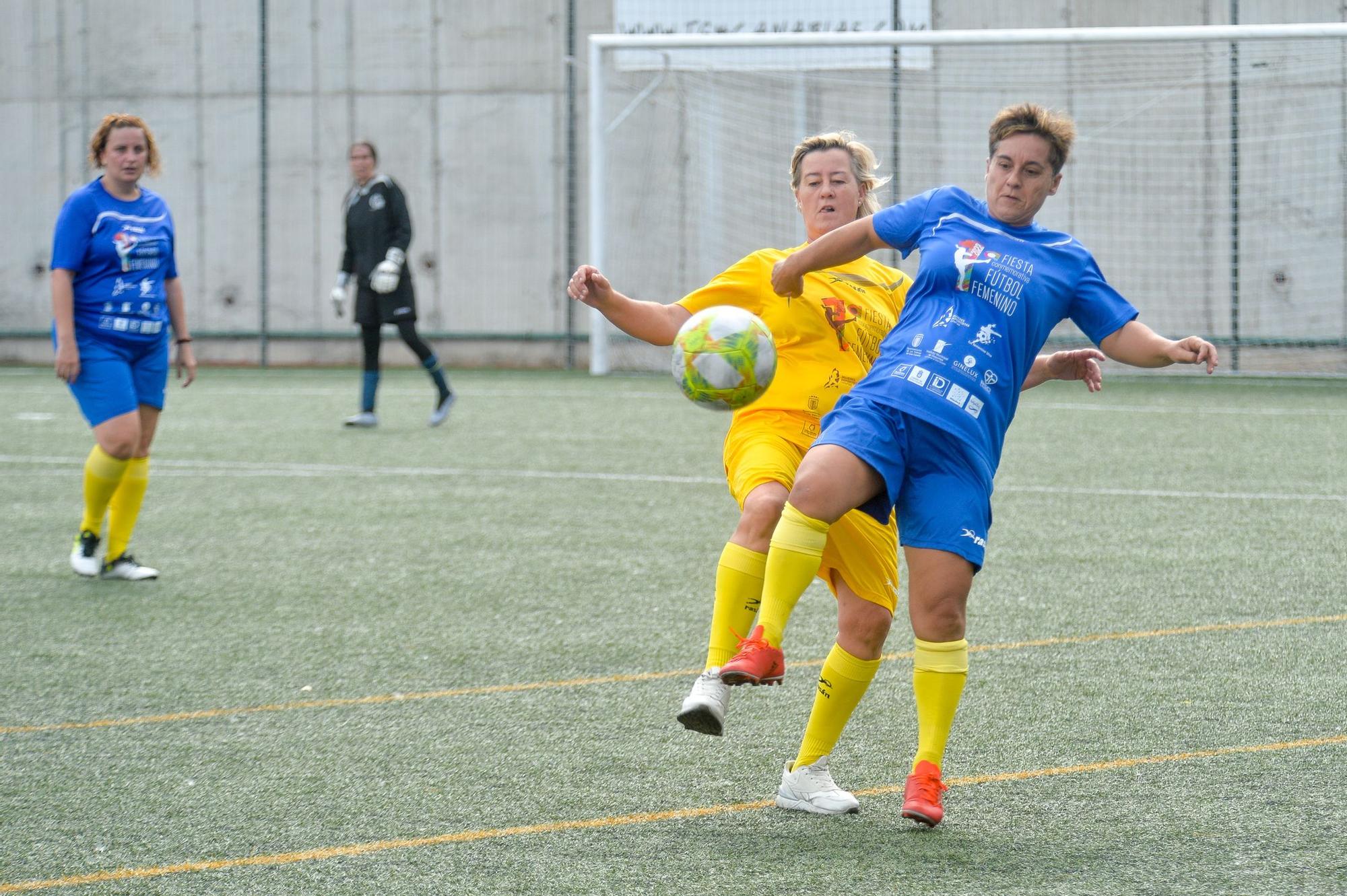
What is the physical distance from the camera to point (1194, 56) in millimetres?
16469

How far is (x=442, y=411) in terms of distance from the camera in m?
12.5

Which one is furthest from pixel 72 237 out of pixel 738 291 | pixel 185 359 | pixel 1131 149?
pixel 1131 149

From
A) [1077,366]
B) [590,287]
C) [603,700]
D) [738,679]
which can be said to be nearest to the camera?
[738,679]

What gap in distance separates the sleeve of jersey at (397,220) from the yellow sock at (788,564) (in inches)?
375

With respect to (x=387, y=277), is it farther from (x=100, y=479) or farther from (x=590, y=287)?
(x=590, y=287)

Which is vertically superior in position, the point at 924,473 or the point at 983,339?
the point at 983,339

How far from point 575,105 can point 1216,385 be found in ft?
27.9

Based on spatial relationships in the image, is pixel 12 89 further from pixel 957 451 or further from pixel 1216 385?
pixel 957 451

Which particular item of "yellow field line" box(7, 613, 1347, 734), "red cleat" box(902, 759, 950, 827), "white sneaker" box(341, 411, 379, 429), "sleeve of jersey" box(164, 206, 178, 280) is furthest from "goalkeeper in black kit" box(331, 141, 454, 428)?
"red cleat" box(902, 759, 950, 827)

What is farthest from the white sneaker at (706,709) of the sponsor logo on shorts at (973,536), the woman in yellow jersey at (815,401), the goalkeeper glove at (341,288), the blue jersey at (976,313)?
the goalkeeper glove at (341,288)

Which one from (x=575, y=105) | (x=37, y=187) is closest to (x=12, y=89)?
(x=37, y=187)

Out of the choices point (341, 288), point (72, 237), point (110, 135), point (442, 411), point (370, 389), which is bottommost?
point (442, 411)

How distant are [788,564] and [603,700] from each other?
1.38m

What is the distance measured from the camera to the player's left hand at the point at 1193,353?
11.4 ft
